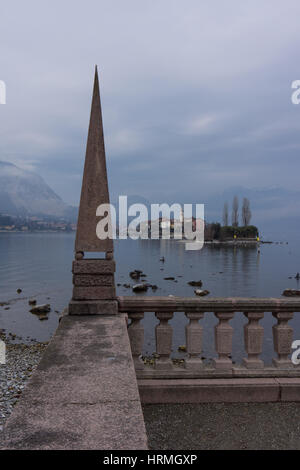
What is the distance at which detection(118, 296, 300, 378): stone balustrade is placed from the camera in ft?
14.9

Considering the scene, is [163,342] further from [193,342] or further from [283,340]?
[283,340]

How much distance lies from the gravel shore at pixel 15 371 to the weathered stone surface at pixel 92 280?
792 centimetres

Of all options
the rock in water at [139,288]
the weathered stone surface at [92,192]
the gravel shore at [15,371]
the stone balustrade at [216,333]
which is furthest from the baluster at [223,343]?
the rock in water at [139,288]

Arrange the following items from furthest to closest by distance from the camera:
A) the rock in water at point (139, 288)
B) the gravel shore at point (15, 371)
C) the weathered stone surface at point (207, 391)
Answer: the rock in water at point (139, 288) → the gravel shore at point (15, 371) → the weathered stone surface at point (207, 391)

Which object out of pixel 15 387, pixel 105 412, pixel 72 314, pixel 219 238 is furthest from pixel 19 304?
pixel 219 238

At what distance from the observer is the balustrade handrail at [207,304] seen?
4527mm

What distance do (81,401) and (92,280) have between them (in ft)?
7.86

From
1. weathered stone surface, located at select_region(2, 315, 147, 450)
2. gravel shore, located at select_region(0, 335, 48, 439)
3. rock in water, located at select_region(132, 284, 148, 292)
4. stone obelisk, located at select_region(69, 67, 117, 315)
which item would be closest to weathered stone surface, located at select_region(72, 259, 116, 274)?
stone obelisk, located at select_region(69, 67, 117, 315)

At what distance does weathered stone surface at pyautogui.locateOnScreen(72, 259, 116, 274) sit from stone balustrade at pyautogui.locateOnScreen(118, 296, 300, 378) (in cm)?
50

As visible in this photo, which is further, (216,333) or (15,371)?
(15,371)

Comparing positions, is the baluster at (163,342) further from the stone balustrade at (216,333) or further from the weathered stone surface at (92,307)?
the weathered stone surface at (92,307)

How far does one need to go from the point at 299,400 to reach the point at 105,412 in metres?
3.19

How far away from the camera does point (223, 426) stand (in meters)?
3.90

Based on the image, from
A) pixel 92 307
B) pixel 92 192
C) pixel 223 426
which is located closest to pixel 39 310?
pixel 92 307
